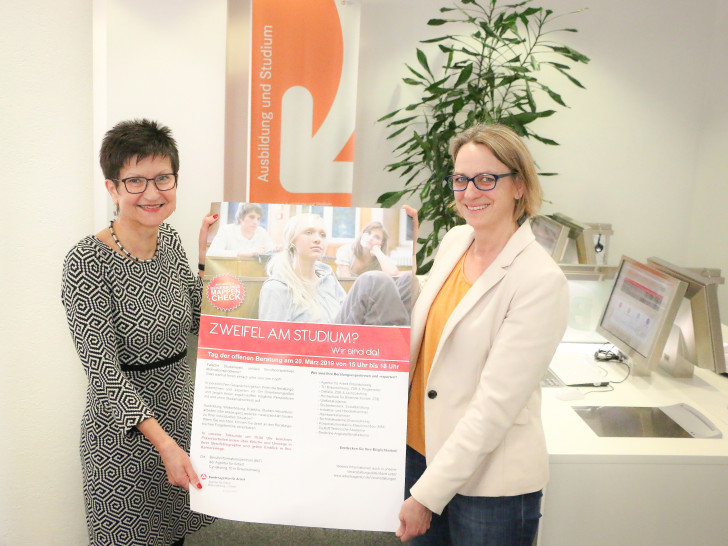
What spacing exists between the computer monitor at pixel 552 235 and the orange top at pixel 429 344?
83.5 inches

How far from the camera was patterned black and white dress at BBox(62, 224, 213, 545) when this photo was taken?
5.99 ft

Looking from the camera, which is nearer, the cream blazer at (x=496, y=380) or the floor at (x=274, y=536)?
the cream blazer at (x=496, y=380)

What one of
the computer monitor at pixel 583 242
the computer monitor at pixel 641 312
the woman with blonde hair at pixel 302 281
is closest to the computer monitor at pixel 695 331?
the computer monitor at pixel 641 312

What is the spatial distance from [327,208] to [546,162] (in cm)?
316

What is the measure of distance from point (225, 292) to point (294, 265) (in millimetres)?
189

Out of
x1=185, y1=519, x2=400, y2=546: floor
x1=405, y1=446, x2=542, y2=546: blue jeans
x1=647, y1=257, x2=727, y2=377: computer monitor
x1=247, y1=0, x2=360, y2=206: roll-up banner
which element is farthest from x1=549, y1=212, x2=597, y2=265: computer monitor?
x1=405, y1=446, x2=542, y2=546: blue jeans

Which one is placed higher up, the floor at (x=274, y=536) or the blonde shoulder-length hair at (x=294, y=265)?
the blonde shoulder-length hair at (x=294, y=265)

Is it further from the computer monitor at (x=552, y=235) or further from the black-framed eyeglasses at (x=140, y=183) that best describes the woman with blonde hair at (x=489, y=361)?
the computer monitor at (x=552, y=235)

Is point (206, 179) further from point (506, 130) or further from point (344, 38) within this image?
point (506, 130)

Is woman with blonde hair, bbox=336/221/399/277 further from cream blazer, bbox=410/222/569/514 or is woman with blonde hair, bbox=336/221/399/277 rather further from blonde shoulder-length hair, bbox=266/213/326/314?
cream blazer, bbox=410/222/569/514

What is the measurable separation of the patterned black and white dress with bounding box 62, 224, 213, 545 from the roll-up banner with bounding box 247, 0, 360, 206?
1357 mm

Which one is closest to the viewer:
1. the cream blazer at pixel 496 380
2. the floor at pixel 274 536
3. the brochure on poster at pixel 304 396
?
the cream blazer at pixel 496 380

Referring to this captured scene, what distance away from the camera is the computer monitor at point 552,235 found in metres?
3.88

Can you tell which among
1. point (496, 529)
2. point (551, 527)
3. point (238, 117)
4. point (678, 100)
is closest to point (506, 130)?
point (496, 529)
